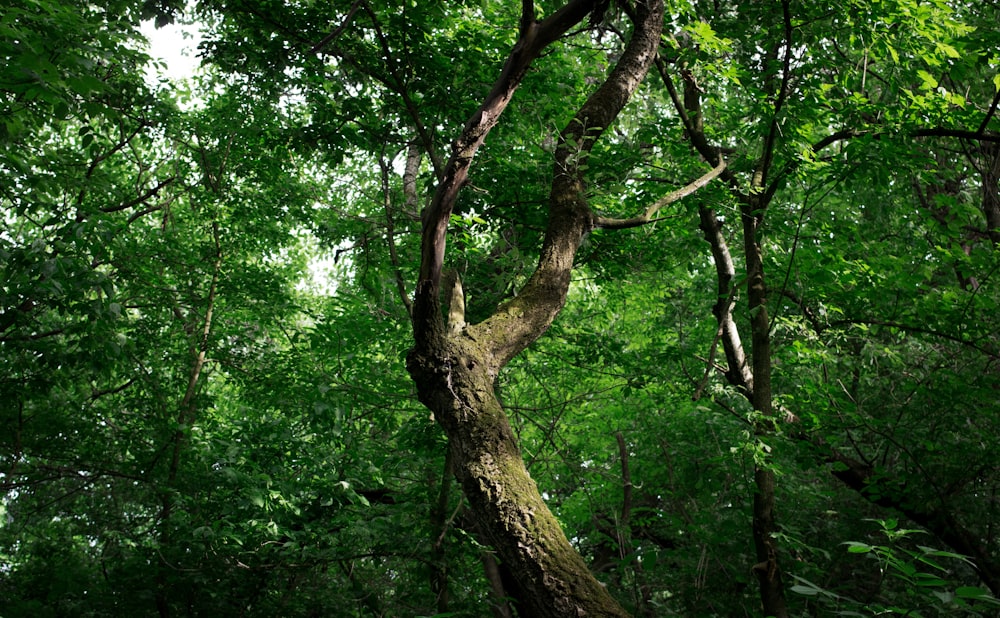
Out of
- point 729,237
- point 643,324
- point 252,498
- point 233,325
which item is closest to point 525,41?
point 252,498

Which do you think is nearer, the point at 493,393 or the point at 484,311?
the point at 493,393

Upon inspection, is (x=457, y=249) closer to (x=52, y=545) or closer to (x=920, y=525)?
(x=920, y=525)

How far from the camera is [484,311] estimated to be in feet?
18.2

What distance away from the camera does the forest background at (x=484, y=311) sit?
13.0ft

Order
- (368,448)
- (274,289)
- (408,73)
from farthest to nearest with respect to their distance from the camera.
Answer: (274,289), (368,448), (408,73)

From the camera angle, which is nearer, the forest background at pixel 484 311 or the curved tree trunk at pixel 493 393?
the curved tree trunk at pixel 493 393

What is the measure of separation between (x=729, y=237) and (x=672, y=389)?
1.61 meters

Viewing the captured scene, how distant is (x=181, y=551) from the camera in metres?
5.29

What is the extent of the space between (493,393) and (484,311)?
286 centimetres

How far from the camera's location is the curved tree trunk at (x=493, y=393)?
92.4 inches

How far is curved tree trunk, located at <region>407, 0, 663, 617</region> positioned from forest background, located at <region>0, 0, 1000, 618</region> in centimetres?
2

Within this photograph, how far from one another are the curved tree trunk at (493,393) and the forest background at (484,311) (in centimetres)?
2

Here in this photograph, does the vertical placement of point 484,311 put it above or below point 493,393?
above

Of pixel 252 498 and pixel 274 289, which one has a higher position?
pixel 274 289
